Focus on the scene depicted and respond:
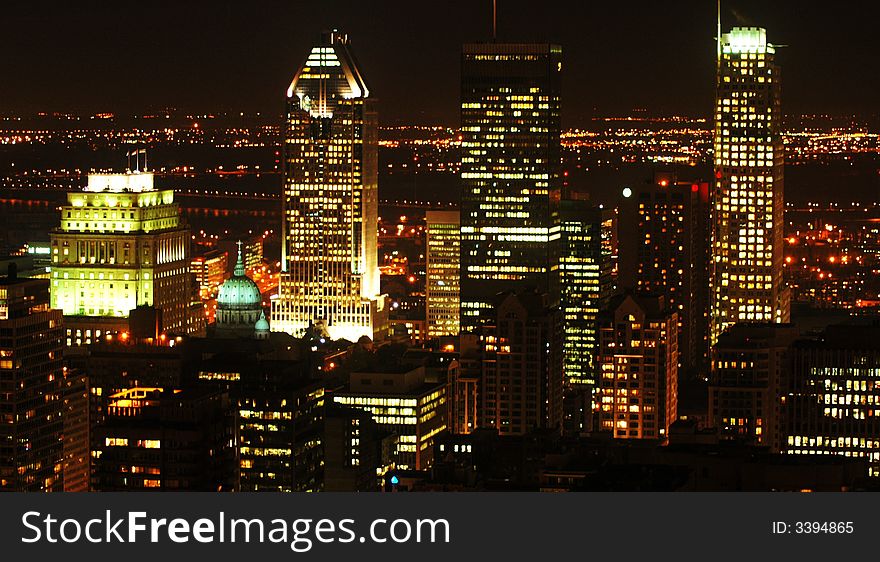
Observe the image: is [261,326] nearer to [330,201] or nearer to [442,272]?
[442,272]

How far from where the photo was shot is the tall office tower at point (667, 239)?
48188 mm

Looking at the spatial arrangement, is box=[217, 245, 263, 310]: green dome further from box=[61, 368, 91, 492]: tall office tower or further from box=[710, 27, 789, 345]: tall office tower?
box=[61, 368, 91, 492]: tall office tower

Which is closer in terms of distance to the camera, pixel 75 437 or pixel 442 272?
pixel 75 437

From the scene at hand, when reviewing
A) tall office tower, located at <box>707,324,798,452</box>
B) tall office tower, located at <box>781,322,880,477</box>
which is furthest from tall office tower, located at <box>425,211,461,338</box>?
tall office tower, located at <box>781,322,880,477</box>

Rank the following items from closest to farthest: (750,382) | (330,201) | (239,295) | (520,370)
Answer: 1. (750,382)
2. (520,370)
3. (239,295)
4. (330,201)

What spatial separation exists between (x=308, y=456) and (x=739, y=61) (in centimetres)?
2322

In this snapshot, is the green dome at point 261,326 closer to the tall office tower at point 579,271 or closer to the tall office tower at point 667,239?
the tall office tower at point 579,271

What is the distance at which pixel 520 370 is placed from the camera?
3959cm

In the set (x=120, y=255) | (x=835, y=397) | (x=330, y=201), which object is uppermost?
(x=330, y=201)

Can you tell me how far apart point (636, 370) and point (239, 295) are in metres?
8.46

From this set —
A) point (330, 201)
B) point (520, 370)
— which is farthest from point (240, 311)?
point (330, 201)

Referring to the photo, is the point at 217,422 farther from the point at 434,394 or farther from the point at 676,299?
the point at 676,299

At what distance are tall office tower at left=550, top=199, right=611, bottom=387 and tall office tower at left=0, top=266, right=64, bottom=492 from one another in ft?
55.8
